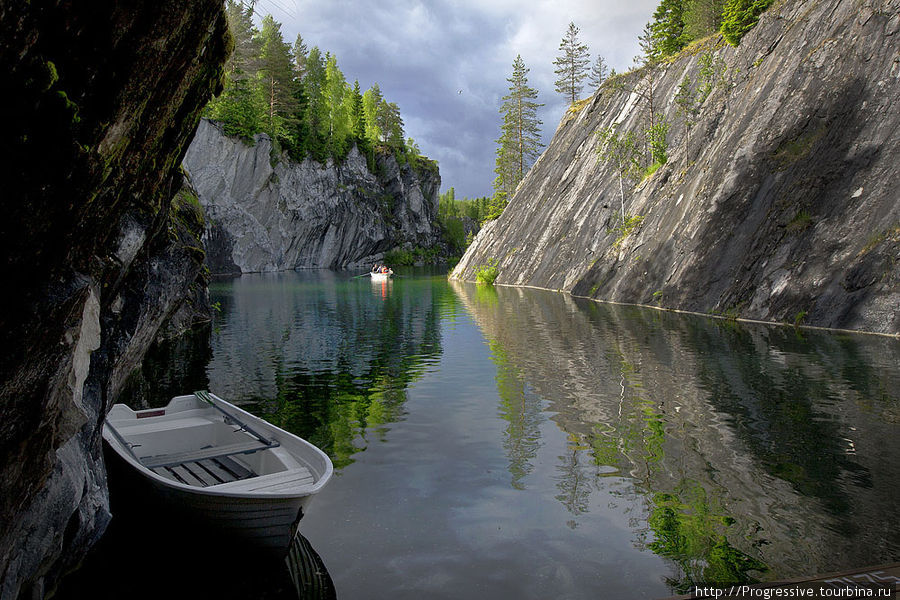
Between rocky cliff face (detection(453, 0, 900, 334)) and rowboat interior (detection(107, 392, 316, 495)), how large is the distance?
73.0 ft

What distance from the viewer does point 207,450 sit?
937 cm

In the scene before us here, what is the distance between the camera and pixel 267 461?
911cm

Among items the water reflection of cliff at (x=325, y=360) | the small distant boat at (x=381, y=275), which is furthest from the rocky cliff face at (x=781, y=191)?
the small distant boat at (x=381, y=275)

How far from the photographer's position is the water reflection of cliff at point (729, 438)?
756cm

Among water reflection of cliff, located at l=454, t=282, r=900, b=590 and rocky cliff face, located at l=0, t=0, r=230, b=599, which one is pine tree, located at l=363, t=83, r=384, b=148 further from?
rocky cliff face, located at l=0, t=0, r=230, b=599

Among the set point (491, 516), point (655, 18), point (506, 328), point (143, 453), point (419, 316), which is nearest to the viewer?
point (491, 516)

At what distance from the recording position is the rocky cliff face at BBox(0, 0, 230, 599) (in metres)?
3.96

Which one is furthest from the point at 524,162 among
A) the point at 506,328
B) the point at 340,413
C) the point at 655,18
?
the point at 340,413

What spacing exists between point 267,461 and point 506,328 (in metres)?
19.6

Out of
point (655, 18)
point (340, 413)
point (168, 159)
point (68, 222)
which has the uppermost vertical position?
point (655, 18)

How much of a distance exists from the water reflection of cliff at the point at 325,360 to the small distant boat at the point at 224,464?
76.2 inches

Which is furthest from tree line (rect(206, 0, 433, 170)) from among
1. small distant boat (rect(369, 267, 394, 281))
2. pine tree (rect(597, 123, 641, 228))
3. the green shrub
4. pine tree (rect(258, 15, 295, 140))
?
pine tree (rect(597, 123, 641, 228))

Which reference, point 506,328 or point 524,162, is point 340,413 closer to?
point 506,328

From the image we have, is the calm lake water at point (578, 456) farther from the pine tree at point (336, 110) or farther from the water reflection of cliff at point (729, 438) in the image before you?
the pine tree at point (336, 110)
